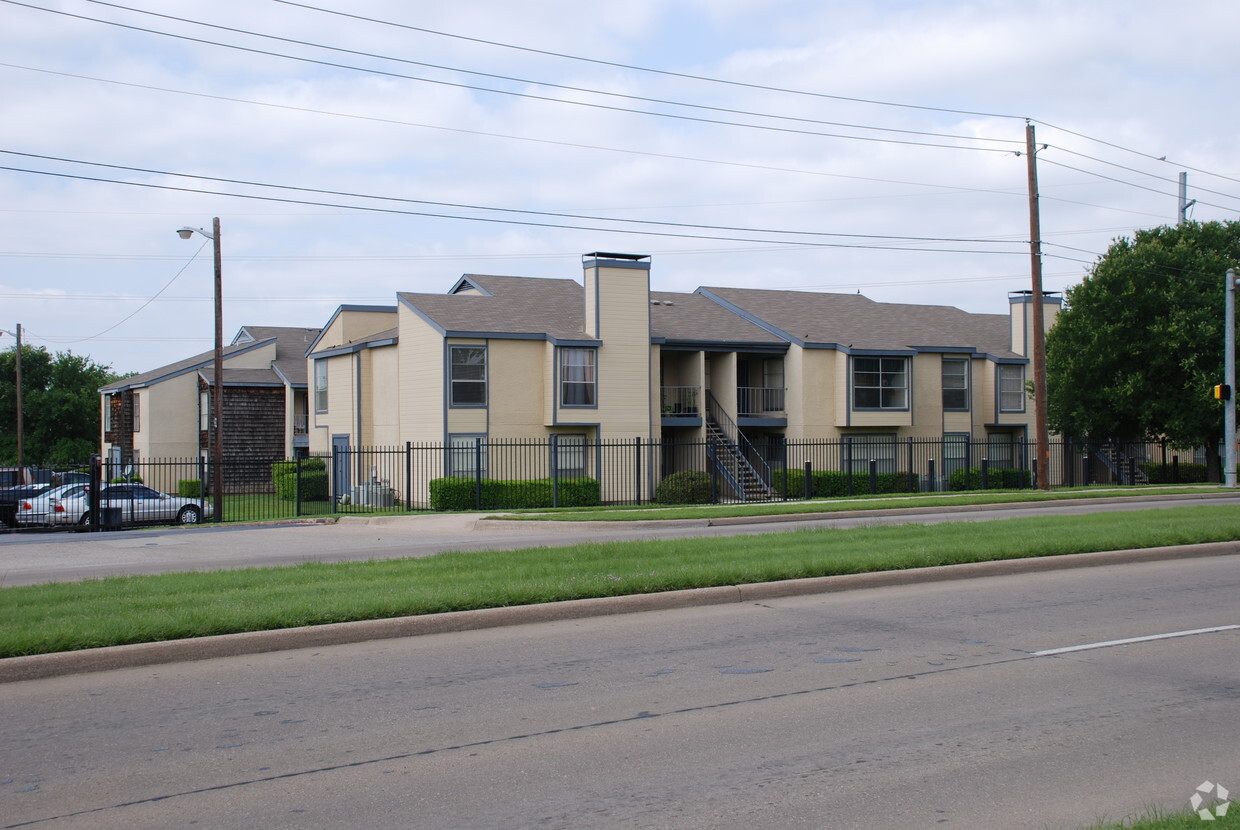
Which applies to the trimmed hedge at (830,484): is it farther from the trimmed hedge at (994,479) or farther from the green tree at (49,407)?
the green tree at (49,407)

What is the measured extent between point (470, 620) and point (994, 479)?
3372 centimetres

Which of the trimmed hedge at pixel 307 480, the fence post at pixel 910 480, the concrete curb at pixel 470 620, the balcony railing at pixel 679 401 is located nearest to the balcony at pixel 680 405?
the balcony railing at pixel 679 401

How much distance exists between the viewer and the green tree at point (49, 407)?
68.6 metres

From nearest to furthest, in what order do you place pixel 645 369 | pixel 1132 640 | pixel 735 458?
pixel 1132 640, pixel 645 369, pixel 735 458

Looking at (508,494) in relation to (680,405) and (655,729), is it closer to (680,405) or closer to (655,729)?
(680,405)

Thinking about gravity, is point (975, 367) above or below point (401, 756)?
above

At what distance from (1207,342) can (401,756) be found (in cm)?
3845

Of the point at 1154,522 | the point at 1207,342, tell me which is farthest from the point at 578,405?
the point at 1207,342

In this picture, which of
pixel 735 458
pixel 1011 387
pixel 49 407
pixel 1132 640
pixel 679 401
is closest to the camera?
pixel 1132 640

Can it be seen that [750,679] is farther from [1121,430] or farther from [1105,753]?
[1121,430]

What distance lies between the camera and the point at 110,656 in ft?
28.1

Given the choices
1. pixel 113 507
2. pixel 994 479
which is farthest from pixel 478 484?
pixel 994 479

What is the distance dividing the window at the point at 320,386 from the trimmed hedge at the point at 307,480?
2.47 meters

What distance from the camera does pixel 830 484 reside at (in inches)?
1444
